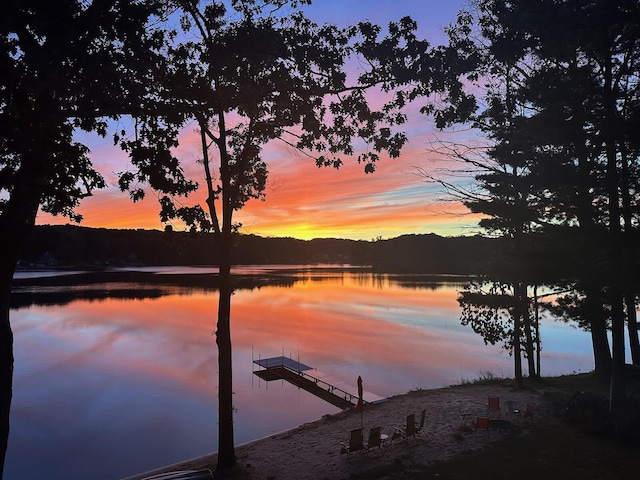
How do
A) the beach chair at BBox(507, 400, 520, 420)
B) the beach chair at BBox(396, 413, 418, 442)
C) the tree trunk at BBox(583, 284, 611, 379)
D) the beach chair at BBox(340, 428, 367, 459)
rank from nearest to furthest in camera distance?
the beach chair at BBox(340, 428, 367, 459) → the beach chair at BBox(396, 413, 418, 442) → the beach chair at BBox(507, 400, 520, 420) → the tree trunk at BBox(583, 284, 611, 379)

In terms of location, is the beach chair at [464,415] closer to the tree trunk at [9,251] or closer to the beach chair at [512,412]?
the beach chair at [512,412]

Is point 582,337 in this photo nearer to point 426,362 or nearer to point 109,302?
point 426,362

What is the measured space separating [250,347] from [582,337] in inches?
1251

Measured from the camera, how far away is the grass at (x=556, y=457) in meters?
9.00

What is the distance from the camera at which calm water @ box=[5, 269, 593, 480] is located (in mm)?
18531

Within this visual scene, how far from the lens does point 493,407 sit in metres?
13.7

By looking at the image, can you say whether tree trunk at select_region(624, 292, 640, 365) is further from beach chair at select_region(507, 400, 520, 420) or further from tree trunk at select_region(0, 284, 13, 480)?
tree trunk at select_region(0, 284, 13, 480)

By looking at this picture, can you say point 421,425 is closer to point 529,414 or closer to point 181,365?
point 529,414

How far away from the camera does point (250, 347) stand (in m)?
40.0

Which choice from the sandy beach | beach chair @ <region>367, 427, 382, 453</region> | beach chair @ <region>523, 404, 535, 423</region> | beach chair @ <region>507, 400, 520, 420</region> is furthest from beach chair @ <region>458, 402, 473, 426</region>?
beach chair @ <region>367, 427, 382, 453</region>

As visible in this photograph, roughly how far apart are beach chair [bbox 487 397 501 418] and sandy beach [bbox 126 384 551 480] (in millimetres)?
231

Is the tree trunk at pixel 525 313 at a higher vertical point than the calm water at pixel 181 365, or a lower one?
higher

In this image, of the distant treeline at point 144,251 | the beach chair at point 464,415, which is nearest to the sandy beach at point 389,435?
the beach chair at point 464,415

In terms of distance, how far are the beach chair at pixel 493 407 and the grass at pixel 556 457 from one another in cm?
156
